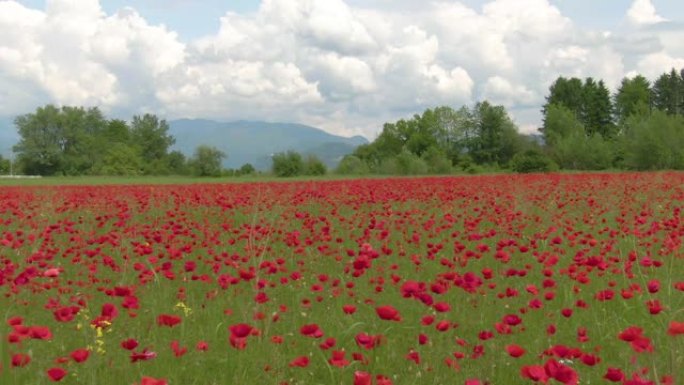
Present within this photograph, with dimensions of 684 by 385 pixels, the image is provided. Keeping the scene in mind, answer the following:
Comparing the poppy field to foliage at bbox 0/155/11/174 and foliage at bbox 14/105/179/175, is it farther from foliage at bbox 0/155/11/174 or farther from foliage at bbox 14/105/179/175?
foliage at bbox 0/155/11/174

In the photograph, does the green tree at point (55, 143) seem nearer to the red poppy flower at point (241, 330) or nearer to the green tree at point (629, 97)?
the green tree at point (629, 97)

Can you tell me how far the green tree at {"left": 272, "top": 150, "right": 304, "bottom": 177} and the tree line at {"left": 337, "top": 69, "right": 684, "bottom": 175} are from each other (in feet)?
19.9

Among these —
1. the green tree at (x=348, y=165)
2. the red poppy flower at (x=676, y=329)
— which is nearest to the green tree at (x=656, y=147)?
the green tree at (x=348, y=165)

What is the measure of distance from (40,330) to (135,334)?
80.5 inches

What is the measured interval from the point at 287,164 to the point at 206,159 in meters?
21.9

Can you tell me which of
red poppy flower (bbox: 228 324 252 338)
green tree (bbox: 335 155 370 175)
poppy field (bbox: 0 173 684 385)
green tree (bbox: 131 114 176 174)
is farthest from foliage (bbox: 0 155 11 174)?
red poppy flower (bbox: 228 324 252 338)

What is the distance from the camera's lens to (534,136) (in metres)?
88.7

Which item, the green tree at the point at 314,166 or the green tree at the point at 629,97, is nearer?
the green tree at the point at 314,166

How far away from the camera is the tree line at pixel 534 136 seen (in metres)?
65.1

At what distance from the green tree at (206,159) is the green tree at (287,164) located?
567 inches

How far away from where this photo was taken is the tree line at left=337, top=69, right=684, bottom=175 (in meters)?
65.1

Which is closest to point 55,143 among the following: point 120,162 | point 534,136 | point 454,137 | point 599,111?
point 120,162

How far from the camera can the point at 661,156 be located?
159 ft

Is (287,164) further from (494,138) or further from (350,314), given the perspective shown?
(350,314)
